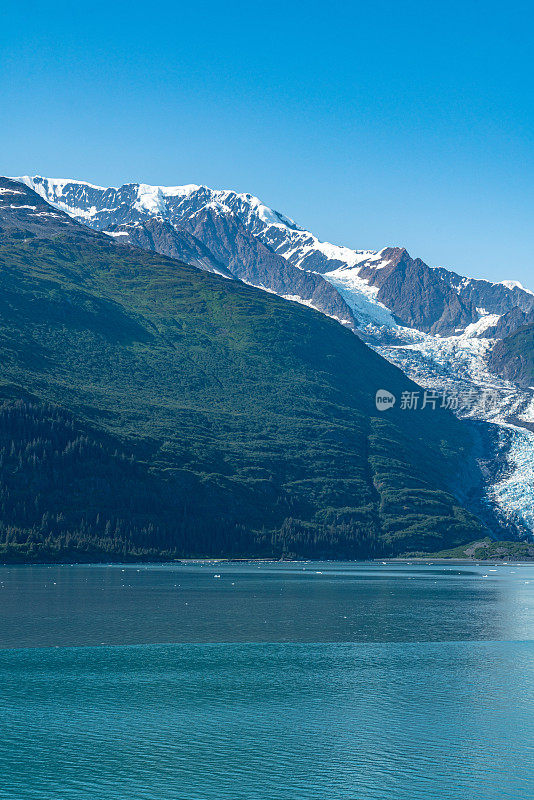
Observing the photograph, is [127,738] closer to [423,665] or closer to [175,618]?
[423,665]

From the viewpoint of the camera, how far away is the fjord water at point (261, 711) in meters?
73.1

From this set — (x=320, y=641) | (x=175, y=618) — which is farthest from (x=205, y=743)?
(x=175, y=618)

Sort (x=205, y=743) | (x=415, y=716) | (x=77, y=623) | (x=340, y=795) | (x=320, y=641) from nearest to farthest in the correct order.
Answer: (x=340, y=795)
(x=205, y=743)
(x=415, y=716)
(x=320, y=641)
(x=77, y=623)

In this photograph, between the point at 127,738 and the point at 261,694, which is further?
the point at 261,694

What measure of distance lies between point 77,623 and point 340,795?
344 feet

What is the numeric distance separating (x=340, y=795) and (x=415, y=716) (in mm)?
27989

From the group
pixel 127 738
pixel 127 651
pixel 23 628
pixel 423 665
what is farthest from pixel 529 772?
pixel 23 628

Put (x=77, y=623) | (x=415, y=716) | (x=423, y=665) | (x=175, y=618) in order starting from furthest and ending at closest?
(x=175, y=618) → (x=77, y=623) → (x=423, y=665) → (x=415, y=716)

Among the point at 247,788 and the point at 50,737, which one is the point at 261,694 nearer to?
the point at 50,737

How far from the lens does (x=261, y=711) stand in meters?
98.9

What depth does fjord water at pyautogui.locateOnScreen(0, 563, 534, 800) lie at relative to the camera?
240 ft

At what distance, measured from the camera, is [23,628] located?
156 meters

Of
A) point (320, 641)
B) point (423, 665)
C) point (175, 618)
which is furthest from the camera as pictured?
point (175, 618)

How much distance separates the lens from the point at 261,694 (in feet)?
356
